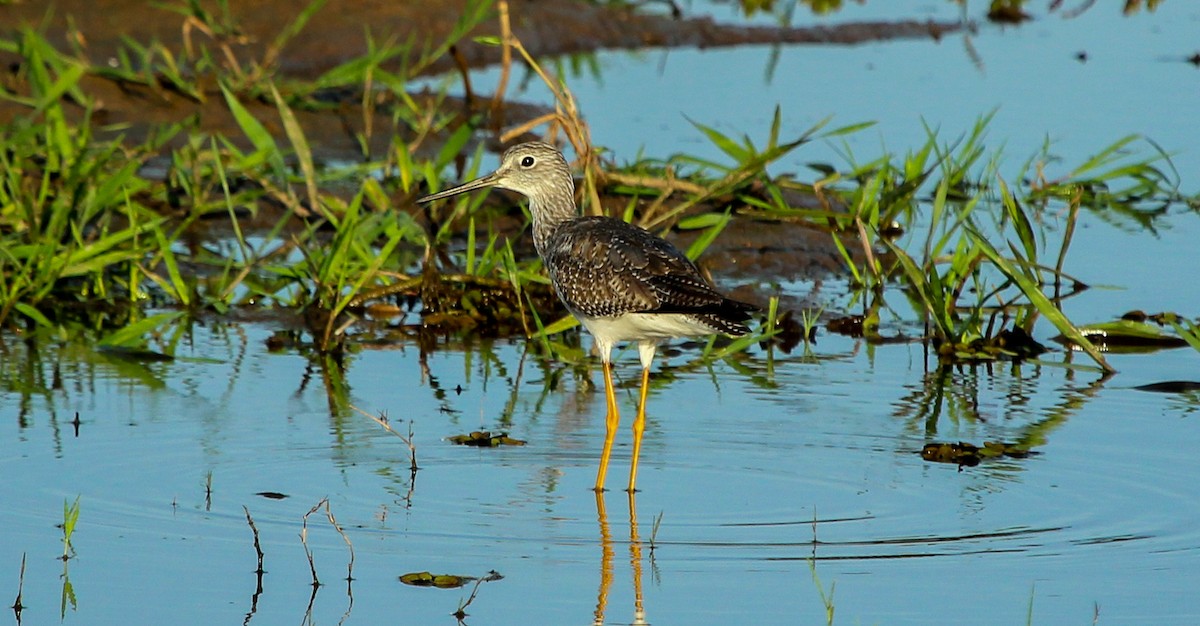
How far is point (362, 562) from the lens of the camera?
5184 millimetres

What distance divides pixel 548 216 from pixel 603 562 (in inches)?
99.6

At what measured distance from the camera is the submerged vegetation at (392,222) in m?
7.84

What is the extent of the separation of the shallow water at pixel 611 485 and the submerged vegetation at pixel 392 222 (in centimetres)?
28

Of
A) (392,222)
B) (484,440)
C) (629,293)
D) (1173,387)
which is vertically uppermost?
(392,222)

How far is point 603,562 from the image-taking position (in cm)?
530

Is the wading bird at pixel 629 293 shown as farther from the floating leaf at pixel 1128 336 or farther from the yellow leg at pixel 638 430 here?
the floating leaf at pixel 1128 336

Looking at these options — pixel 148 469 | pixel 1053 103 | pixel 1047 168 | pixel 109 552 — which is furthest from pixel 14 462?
pixel 1053 103

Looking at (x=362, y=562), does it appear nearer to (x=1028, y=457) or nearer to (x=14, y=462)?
(x=14, y=462)

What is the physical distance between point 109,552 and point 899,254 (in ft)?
11.6

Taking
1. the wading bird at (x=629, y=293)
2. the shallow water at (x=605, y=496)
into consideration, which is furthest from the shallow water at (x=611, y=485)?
the wading bird at (x=629, y=293)

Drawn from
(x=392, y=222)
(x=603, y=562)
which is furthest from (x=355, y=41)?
(x=603, y=562)

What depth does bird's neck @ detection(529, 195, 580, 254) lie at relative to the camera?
750cm

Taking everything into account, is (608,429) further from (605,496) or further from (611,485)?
(605,496)

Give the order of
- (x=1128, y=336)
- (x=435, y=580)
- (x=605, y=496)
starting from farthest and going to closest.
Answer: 1. (x=1128, y=336)
2. (x=605, y=496)
3. (x=435, y=580)
